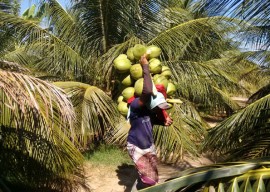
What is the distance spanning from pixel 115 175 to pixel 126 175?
0.52 feet

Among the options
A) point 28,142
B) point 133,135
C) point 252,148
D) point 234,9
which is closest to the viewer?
point 234,9

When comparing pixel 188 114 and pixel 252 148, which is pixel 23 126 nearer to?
pixel 252 148

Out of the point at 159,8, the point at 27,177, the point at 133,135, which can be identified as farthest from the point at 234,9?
the point at 159,8

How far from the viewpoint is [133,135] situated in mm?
3268

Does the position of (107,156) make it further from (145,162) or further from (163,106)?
(163,106)

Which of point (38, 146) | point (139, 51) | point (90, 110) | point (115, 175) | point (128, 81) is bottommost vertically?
point (115, 175)

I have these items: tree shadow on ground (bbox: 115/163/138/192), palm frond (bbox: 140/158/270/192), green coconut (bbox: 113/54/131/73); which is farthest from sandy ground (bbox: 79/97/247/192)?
palm frond (bbox: 140/158/270/192)

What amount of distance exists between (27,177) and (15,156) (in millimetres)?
265

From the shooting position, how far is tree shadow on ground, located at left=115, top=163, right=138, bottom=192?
4824mm

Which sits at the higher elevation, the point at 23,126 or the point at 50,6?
the point at 50,6

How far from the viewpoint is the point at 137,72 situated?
333cm

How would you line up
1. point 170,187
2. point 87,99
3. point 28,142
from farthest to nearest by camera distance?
point 87,99, point 28,142, point 170,187

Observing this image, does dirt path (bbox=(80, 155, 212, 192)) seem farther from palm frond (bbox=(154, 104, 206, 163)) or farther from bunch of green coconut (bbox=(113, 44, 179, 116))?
bunch of green coconut (bbox=(113, 44, 179, 116))

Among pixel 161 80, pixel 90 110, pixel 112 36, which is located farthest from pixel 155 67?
pixel 112 36
